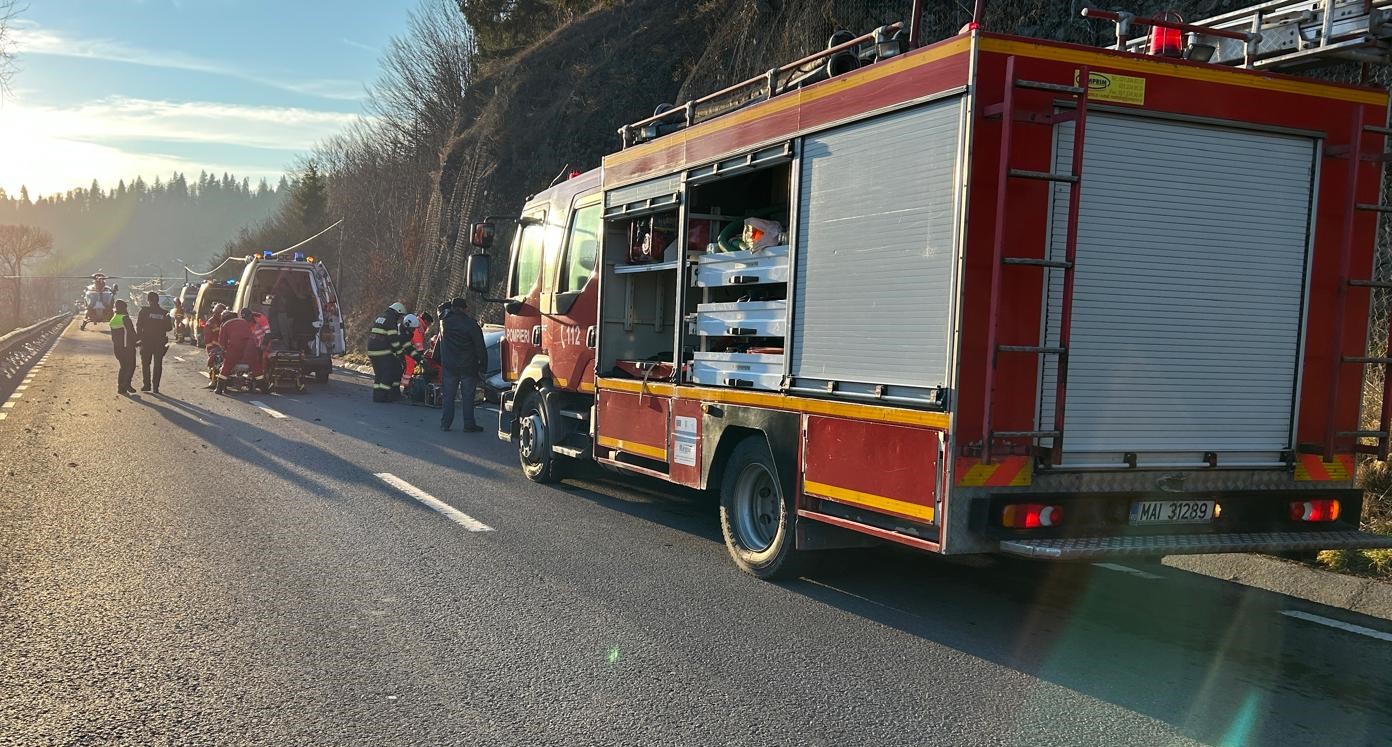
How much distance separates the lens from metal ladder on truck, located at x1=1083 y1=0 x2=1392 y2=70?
521 centimetres

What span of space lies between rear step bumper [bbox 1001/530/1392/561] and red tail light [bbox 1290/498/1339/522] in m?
0.07

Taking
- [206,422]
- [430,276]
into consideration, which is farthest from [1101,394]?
[430,276]

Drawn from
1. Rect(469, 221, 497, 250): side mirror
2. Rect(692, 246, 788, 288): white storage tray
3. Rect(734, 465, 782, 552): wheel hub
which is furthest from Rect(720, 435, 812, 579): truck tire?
Rect(469, 221, 497, 250): side mirror

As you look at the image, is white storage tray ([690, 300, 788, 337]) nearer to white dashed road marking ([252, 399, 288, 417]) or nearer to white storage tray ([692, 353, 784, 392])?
white storage tray ([692, 353, 784, 392])

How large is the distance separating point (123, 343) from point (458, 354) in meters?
7.50

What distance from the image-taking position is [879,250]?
5164 mm

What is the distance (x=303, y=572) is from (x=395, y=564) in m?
0.52

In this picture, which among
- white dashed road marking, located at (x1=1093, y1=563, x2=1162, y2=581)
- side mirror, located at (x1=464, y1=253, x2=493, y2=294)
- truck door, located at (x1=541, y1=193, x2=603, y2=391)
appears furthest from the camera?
side mirror, located at (x1=464, y1=253, x2=493, y2=294)

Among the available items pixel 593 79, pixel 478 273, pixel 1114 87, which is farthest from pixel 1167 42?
pixel 593 79

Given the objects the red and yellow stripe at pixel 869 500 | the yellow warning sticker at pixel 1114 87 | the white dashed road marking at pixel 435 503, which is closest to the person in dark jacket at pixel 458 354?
the white dashed road marking at pixel 435 503

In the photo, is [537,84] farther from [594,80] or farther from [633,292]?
[633,292]

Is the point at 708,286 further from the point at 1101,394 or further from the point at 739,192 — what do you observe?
the point at 1101,394

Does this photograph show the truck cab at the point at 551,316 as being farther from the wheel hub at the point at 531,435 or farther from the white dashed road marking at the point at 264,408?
the white dashed road marking at the point at 264,408

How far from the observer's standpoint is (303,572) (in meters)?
5.92
